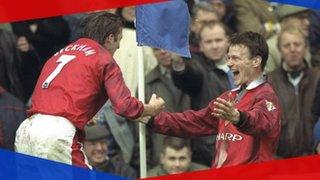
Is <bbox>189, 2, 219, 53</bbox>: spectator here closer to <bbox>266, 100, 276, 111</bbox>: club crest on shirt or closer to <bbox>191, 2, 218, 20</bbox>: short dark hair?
<bbox>191, 2, 218, 20</bbox>: short dark hair

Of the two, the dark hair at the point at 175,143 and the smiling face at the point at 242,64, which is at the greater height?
A: the smiling face at the point at 242,64

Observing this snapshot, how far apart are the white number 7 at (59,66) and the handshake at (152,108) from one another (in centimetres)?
39

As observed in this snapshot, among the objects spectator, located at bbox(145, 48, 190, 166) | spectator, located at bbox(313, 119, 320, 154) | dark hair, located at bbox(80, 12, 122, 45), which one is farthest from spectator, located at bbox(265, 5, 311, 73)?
dark hair, located at bbox(80, 12, 122, 45)

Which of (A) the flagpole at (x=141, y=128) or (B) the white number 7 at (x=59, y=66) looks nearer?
(A) the flagpole at (x=141, y=128)

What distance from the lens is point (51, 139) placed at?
3996 mm

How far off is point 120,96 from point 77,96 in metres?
0.20

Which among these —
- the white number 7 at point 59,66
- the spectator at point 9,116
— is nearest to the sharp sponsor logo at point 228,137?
the white number 7 at point 59,66

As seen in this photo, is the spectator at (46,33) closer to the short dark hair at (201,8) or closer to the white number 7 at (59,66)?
the white number 7 at (59,66)

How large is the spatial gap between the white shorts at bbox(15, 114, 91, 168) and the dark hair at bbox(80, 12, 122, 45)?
38cm

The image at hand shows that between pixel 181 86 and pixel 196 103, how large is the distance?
0.10m

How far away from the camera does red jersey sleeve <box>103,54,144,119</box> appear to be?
12.9ft

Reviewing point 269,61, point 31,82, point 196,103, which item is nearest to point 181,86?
point 196,103

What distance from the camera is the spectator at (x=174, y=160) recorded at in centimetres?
395

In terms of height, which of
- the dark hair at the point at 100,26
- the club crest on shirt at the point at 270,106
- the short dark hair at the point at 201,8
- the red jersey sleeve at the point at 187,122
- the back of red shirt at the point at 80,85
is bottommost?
the red jersey sleeve at the point at 187,122
